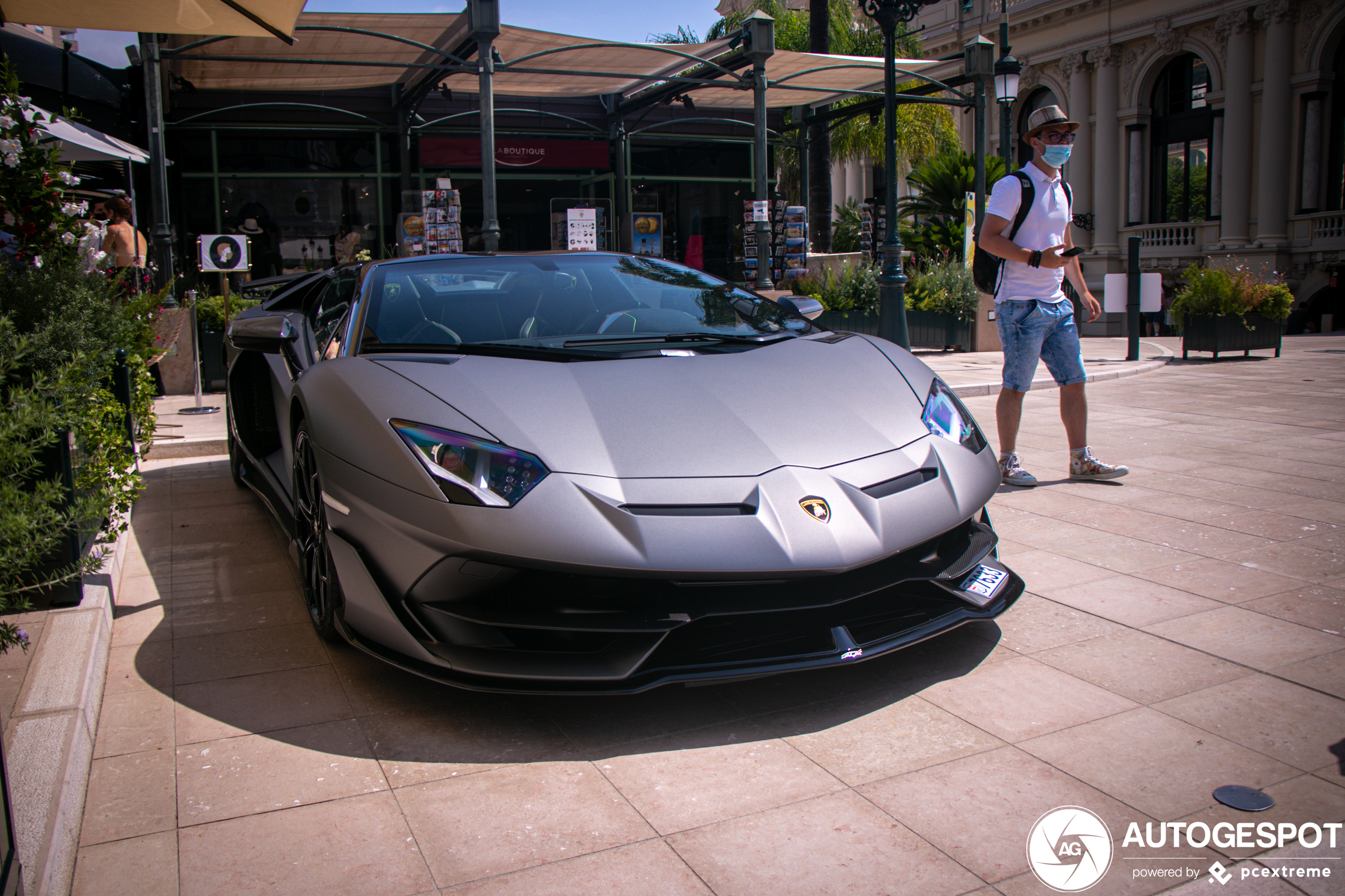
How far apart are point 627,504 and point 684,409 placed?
0.48 m

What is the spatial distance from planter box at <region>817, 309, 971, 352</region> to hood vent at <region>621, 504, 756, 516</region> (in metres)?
12.6

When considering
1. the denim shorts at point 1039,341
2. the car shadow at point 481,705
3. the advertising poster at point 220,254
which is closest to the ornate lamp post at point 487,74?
the advertising poster at point 220,254

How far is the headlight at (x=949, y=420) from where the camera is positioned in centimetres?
323

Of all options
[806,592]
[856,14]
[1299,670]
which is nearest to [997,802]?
[806,592]

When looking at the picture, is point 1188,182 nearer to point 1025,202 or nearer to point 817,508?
point 1025,202

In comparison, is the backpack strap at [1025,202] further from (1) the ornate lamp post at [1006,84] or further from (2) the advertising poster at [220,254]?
(1) the ornate lamp post at [1006,84]

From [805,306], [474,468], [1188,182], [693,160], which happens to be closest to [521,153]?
[693,160]

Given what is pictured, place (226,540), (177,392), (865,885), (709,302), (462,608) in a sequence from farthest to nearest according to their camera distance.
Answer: (177,392) < (226,540) < (709,302) < (462,608) < (865,885)

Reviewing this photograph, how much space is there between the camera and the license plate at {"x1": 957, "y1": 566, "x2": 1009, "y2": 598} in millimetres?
2953

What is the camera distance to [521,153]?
2148 cm

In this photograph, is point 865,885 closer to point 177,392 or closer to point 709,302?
point 709,302

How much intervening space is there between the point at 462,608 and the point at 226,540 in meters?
2.69

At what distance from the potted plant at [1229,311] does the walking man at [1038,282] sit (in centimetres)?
887

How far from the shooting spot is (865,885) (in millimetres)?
1977
